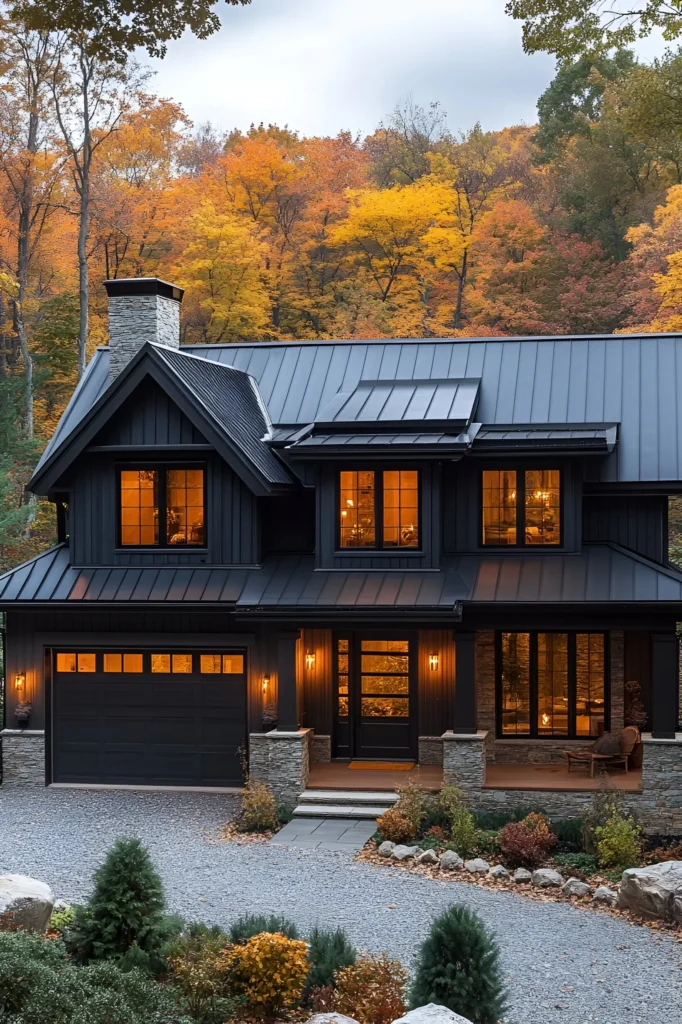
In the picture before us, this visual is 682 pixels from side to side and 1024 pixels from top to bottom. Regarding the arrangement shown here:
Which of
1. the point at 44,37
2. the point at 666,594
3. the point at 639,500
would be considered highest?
the point at 44,37

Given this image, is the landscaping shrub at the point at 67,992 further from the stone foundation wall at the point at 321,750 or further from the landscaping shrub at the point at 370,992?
the stone foundation wall at the point at 321,750

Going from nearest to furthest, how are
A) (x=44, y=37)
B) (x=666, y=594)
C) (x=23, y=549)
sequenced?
(x=44, y=37) → (x=666, y=594) → (x=23, y=549)

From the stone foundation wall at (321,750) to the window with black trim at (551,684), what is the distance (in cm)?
300

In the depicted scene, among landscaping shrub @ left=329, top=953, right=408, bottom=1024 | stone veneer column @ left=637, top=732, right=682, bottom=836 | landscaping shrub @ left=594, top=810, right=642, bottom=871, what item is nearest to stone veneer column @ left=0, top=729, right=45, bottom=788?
landscaping shrub @ left=594, top=810, right=642, bottom=871

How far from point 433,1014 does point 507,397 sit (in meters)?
13.8

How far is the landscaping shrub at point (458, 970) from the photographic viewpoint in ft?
28.9

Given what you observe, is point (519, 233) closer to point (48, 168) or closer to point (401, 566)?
point (48, 168)

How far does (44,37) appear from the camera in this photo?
3852 mm

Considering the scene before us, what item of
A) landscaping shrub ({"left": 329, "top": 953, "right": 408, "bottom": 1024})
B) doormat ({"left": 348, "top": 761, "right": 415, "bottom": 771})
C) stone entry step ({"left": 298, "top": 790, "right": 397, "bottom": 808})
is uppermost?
landscaping shrub ({"left": 329, "top": 953, "right": 408, "bottom": 1024})

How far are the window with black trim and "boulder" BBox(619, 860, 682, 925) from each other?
5893 mm

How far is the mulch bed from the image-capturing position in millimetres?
12602

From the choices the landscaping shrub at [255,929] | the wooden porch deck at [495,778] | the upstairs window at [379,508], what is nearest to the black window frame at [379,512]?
the upstairs window at [379,508]

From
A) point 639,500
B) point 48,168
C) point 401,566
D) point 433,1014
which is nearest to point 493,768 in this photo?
point 401,566

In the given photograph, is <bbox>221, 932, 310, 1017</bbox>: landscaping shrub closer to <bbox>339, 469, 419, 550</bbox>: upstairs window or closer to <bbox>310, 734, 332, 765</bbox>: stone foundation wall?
<bbox>339, 469, 419, 550</bbox>: upstairs window
